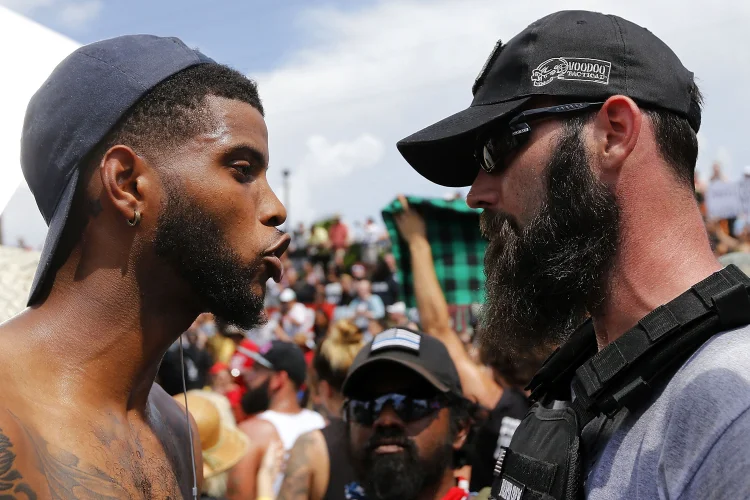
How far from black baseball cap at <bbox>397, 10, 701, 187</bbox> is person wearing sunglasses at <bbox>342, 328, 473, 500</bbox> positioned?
1.81m

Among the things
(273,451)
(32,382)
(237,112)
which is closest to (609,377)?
(237,112)

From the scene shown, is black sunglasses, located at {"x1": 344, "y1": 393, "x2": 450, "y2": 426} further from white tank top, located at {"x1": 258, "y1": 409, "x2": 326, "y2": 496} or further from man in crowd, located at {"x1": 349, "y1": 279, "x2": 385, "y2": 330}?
man in crowd, located at {"x1": 349, "y1": 279, "x2": 385, "y2": 330}

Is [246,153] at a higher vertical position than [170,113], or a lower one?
lower

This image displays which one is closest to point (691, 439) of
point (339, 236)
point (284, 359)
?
point (284, 359)

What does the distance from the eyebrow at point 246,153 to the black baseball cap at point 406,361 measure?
169 cm

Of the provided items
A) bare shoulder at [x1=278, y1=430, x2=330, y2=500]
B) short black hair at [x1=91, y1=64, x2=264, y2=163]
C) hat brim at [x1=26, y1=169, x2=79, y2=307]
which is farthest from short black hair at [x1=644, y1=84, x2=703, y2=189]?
bare shoulder at [x1=278, y1=430, x2=330, y2=500]

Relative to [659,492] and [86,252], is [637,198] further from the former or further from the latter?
[86,252]

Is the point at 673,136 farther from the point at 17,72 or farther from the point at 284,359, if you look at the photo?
the point at 284,359

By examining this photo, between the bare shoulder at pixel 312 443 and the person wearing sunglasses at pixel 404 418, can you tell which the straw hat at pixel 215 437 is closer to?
the bare shoulder at pixel 312 443

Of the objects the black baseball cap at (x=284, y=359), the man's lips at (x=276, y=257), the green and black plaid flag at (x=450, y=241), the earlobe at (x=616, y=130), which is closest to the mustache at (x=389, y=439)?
the green and black plaid flag at (x=450, y=241)

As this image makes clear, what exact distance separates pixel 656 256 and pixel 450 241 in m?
3.31

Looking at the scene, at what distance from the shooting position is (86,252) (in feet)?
7.27

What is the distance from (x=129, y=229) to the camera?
221cm

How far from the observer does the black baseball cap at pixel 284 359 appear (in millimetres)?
6176
